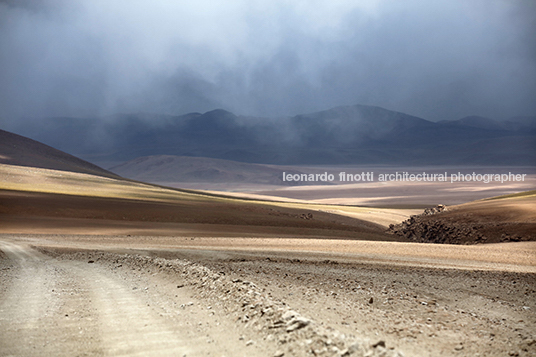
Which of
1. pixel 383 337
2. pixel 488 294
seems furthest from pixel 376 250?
pixel 383 337

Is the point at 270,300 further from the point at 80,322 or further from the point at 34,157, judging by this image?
the point at 34,157

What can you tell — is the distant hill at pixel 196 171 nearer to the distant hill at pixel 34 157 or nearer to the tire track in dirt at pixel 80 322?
the distant hill at pixel 34 157

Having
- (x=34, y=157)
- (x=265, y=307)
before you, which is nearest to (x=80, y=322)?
(x=265, y=307)

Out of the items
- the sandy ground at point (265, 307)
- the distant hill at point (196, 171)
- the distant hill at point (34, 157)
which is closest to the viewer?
the sandy ground at point (265, 307)

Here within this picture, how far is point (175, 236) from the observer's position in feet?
79.3

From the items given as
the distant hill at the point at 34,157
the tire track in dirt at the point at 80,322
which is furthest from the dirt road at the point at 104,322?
the distant hill at the point at 34,157

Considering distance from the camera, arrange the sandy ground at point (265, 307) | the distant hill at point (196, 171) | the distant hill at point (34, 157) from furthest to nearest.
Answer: the distant hill at point (196, 171)
the distant hill at point (34, 157)
the sandy ground at point (265, 307)

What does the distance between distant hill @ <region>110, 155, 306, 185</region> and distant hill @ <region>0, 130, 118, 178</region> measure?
33379 mm

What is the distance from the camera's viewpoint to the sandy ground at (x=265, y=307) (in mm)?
5762

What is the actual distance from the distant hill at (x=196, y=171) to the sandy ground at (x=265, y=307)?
411ft

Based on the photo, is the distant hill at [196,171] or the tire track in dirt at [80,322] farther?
the distant hill at [196,171]

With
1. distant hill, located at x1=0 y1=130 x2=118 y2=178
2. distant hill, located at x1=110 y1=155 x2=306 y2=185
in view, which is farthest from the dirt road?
distant hill, located at x1=110 y1=155 x2=306 y2=185

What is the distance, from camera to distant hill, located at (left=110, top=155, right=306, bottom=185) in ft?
473

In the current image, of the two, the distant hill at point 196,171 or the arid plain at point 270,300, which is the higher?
the distant hill at point 196,171
